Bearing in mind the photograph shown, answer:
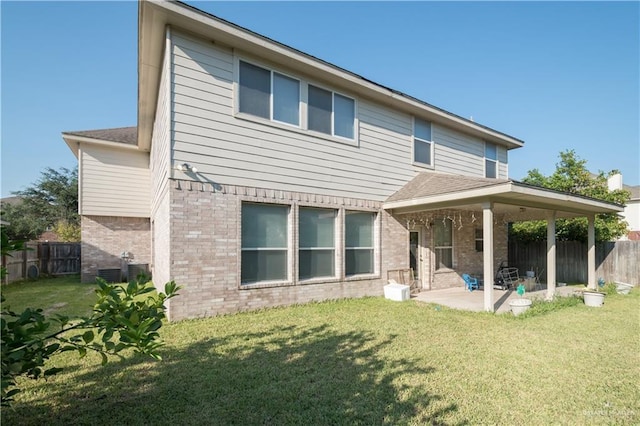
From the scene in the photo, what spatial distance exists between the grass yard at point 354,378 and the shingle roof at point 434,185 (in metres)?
3.24

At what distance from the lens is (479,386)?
12.4 feet

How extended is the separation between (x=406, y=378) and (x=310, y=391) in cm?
123

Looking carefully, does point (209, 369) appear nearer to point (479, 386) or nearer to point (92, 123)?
point (479, 386)

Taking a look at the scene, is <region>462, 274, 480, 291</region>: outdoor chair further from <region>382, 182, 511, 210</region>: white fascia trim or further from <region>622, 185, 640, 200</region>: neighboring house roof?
<region>622, 185, 640, 200</region>: neighboring house roof

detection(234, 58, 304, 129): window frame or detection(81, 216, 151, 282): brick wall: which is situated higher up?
detection(234, 58, 304, 129): window frame

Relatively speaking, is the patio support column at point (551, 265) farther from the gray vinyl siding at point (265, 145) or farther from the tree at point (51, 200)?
the tree at point (51, 200)

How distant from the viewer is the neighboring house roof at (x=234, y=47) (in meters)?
6.22

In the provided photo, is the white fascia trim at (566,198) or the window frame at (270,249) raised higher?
the white fascia trim at (566,198)

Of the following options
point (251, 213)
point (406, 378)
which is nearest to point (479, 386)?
point (406, 378)

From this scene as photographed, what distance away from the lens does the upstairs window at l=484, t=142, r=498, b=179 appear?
13.2 metres

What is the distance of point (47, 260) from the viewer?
1488 centimetres

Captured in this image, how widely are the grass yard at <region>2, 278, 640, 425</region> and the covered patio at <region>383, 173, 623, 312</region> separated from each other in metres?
2.45

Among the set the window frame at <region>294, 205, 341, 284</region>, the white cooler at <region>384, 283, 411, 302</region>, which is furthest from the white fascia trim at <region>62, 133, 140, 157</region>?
the white cooler at <region>384, 283, 411, 302</region>

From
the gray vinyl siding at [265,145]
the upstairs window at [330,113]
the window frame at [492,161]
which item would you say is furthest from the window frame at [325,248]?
the window frame at [492,161]
